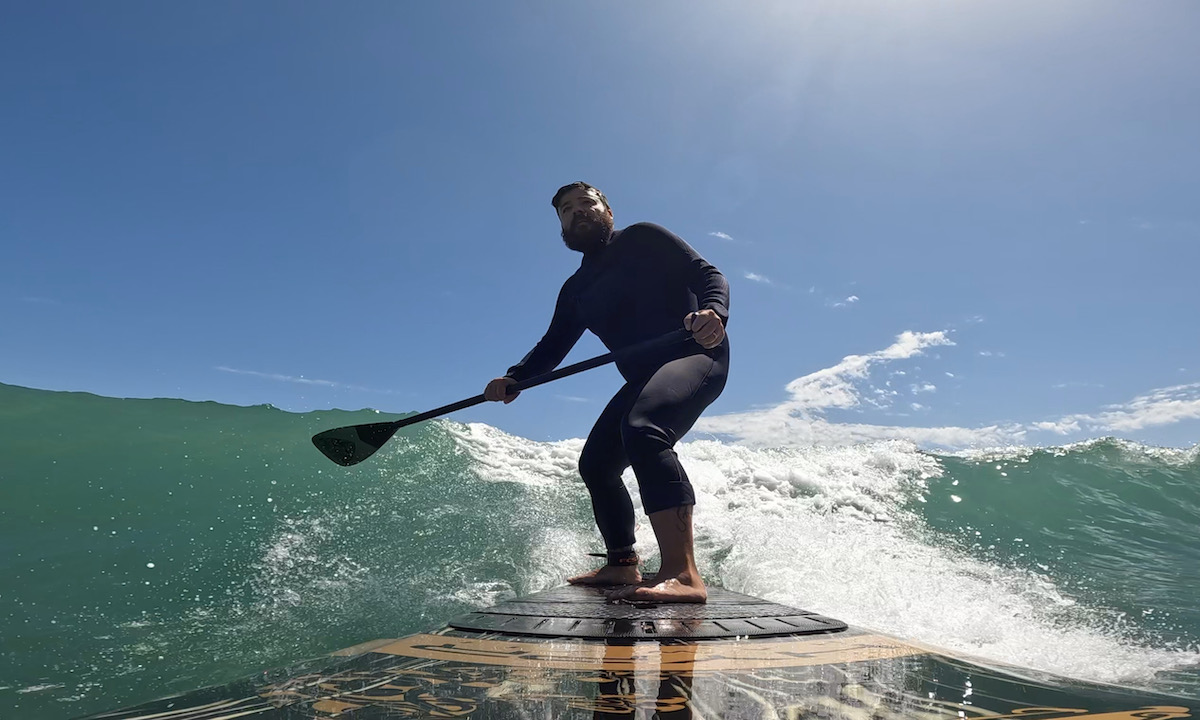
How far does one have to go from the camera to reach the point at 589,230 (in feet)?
10.5

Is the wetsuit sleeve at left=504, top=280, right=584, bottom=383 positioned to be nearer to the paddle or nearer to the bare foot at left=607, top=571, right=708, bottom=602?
the paddle

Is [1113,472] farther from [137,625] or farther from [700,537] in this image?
[137,625]

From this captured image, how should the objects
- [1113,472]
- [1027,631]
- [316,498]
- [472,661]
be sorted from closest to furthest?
[472,661] < [1027,631] < [316,498] < [1113,472]

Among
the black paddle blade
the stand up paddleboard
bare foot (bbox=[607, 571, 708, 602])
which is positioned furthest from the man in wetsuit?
the black paddle blade

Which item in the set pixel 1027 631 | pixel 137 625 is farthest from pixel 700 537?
pixel 137 625

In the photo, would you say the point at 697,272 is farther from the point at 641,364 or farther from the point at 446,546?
the point at 446,546

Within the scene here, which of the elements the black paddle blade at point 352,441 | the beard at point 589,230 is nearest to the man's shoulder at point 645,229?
the beard at point 589,230

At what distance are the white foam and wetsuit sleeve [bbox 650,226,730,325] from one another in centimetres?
174

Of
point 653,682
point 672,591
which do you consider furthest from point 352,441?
point 653,682

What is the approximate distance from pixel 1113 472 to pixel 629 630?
12250 mm

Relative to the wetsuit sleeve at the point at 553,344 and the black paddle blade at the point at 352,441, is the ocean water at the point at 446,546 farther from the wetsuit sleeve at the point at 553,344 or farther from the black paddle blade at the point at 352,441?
the wetsuit sleeve at the point at 553,344

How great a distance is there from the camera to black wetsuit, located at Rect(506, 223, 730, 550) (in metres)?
2.66

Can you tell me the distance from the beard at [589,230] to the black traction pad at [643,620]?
1.79m

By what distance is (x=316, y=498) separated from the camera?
5895 mm
